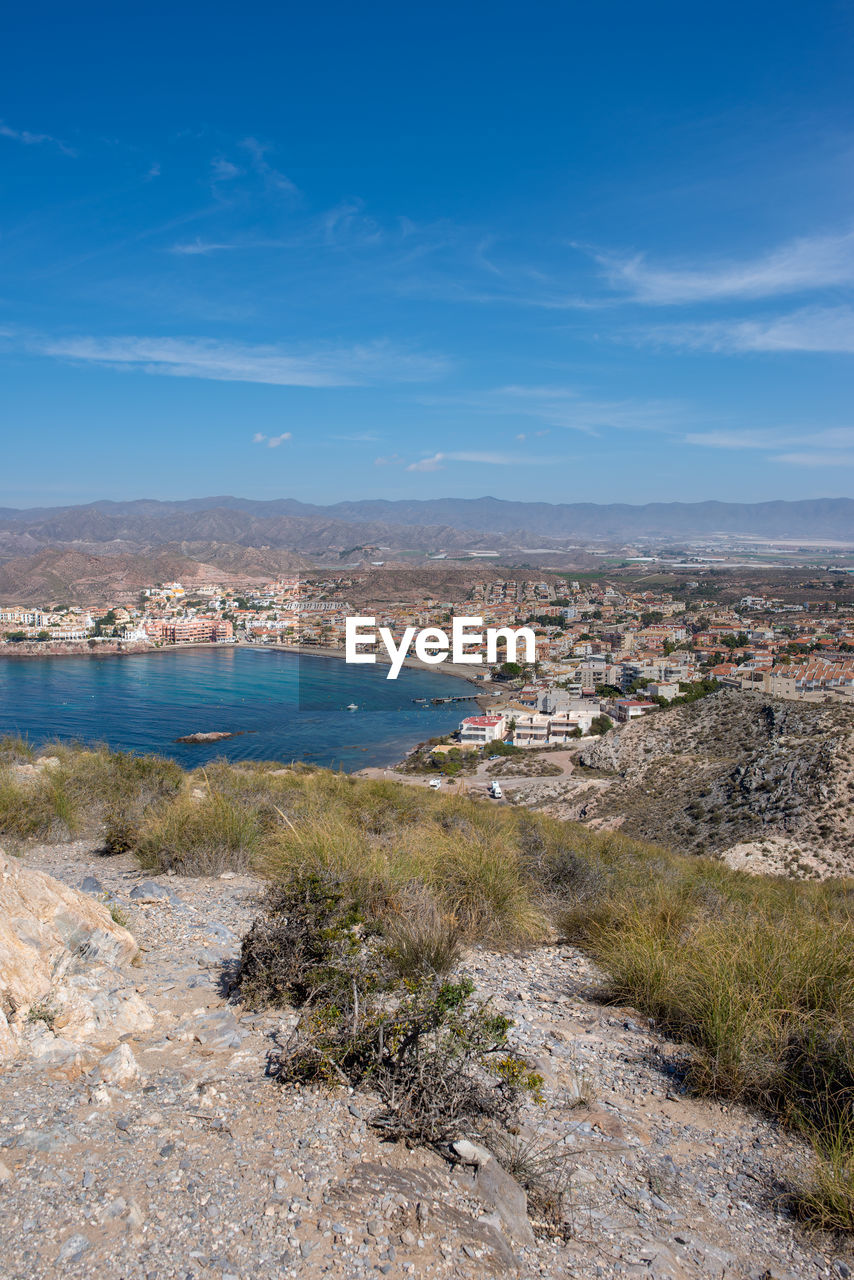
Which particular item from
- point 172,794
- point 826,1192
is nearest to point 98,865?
point 172,794

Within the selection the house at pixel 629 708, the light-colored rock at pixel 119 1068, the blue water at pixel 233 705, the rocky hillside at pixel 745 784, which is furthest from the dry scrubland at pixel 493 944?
the house at pixel 629 708

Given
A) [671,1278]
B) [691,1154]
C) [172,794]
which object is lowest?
[172,794]

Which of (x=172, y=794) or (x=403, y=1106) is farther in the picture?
(x=172, y=794)

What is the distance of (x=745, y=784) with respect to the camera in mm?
15570

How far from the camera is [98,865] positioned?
5461mm

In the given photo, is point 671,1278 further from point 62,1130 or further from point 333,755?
point 333,755

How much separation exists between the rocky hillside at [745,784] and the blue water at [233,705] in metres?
13.0

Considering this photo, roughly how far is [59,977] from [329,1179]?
1426 mm

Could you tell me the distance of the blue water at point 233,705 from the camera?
31016 mm

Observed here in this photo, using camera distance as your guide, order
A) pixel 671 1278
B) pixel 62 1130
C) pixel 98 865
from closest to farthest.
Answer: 1. pixel 671 1278
2. pixel 62 1130
3. pixel 98 865

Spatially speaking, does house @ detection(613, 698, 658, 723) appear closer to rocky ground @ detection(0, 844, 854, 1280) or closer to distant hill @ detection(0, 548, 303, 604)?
rocky ground @ detection(0, 844, 854, 1280)

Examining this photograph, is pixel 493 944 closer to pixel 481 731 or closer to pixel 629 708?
pixel 481 731

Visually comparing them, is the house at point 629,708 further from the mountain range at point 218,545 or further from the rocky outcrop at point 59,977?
the mountain range at point 218,545

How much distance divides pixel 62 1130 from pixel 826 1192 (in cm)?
217
